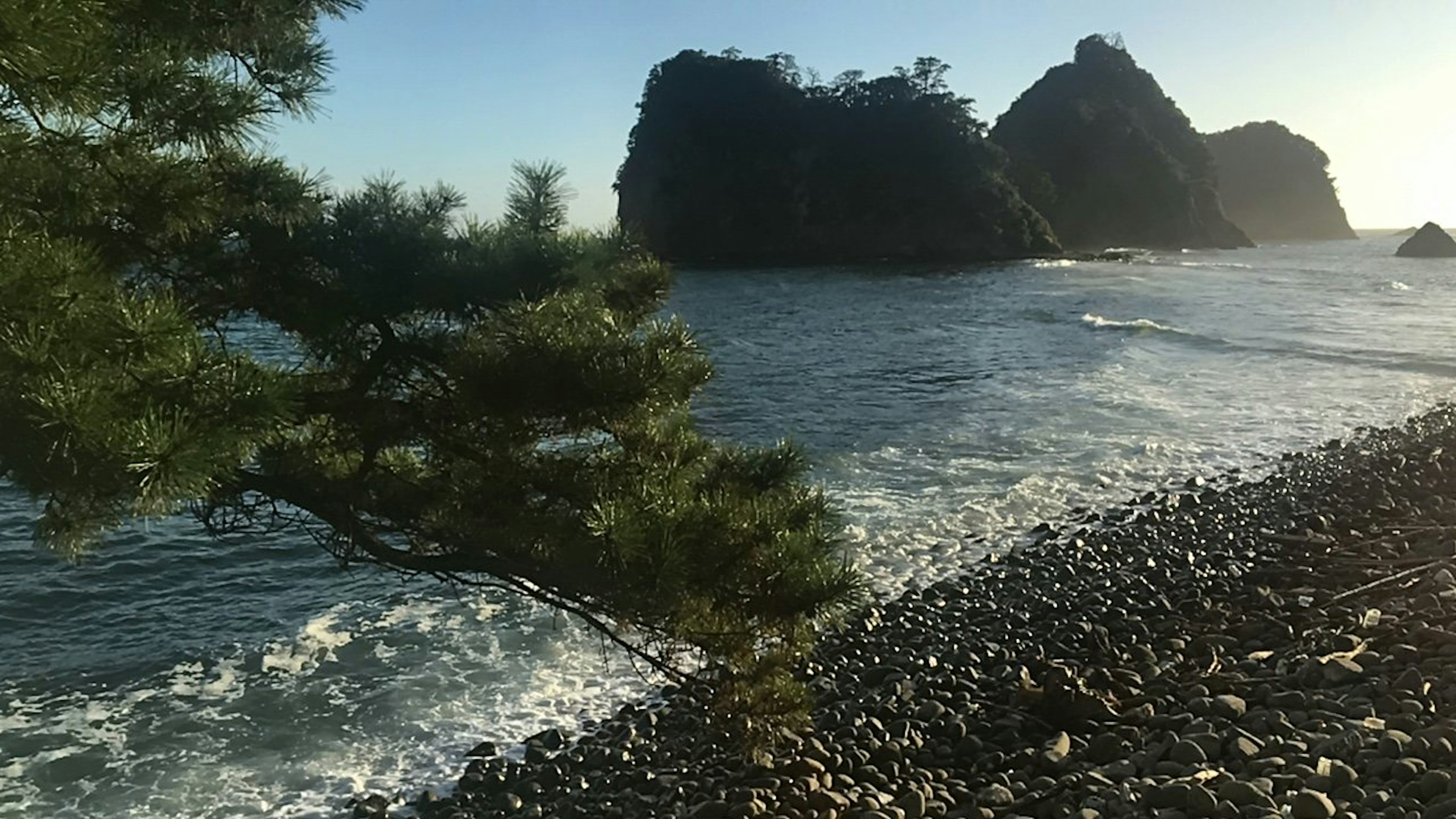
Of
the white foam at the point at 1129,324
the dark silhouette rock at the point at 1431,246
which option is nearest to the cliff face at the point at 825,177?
the dark silhouette rock at the point at 1431,246

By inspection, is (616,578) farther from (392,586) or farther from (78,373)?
(392,586)

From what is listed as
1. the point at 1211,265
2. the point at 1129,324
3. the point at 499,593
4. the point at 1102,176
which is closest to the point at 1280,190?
the point at 1102,176

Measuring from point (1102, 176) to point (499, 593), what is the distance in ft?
334

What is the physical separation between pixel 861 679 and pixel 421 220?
4.16 m

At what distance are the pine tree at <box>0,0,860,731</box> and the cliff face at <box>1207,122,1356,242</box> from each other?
578 feet

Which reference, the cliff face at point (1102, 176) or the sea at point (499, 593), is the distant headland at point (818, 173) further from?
the sea at point (499, 593)

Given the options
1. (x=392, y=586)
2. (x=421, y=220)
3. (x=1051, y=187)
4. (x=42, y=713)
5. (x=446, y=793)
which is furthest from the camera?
(x=1051, y=187)

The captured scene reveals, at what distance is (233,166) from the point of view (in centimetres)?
394

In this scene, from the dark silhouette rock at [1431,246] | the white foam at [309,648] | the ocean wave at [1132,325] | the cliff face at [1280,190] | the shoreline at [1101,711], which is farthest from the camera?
the cliff face at [1280,190]

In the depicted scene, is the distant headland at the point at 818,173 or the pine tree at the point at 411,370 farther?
the distant headland at the point at 818,173

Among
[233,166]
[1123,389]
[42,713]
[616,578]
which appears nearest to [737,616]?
[616,578]

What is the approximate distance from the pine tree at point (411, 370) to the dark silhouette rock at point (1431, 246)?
9968cm

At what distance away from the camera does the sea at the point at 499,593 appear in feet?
19.2

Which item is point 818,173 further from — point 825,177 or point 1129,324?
point 1129,324
